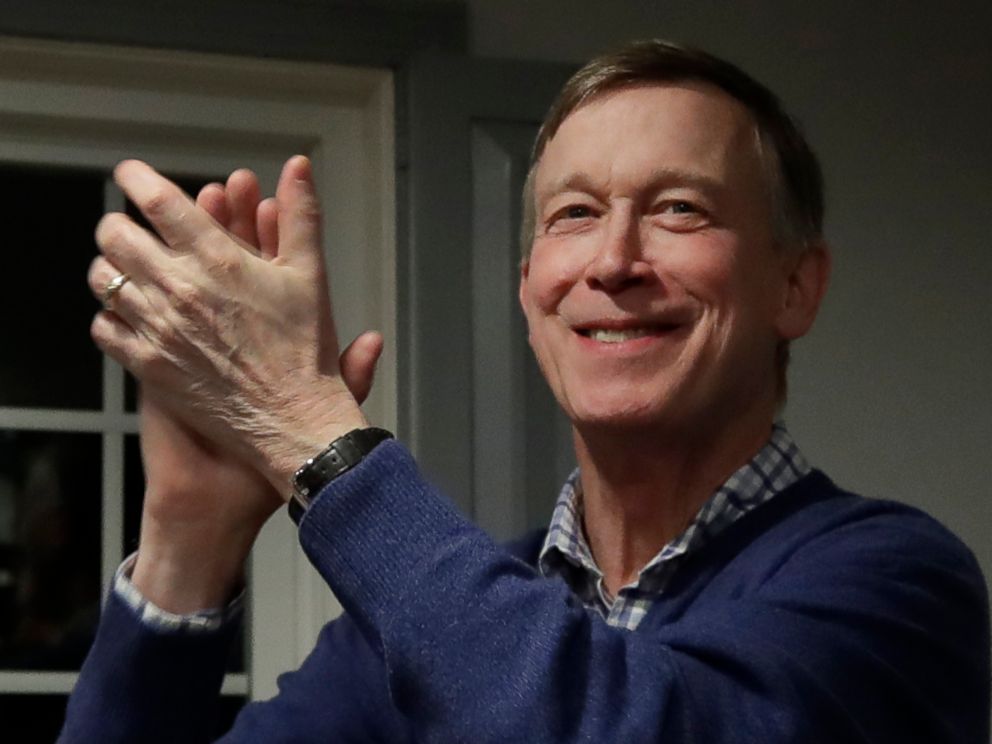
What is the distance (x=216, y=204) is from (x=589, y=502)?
467 millimetres

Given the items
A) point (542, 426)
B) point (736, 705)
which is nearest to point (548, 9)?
point (542, 426)

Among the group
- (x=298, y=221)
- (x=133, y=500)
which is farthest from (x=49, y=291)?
(x=298, y=221)

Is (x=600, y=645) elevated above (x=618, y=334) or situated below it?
below

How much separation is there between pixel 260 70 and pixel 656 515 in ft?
4.06

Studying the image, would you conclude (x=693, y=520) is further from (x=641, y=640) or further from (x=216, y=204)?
(x=216, y=204)

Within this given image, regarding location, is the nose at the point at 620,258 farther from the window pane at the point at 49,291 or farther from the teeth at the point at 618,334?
the window pane at the point at 49,291

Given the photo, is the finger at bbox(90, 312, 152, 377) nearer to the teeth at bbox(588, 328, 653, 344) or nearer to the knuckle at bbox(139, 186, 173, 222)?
the knuckle at bbox(139, 186, 173, 222)

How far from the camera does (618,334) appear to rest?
1.40 metres

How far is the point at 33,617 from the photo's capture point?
2527 millimetres

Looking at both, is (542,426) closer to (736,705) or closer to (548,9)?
(548,9)

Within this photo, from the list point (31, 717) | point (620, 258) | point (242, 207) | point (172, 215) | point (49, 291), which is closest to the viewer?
point (172, 215)

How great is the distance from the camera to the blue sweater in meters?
1.00

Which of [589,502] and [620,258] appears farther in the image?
[589,502]

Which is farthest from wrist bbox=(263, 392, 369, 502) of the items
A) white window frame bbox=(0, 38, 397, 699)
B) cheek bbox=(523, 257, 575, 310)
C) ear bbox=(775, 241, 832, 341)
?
white window frame bbox=(0, 38, 397, 699)
